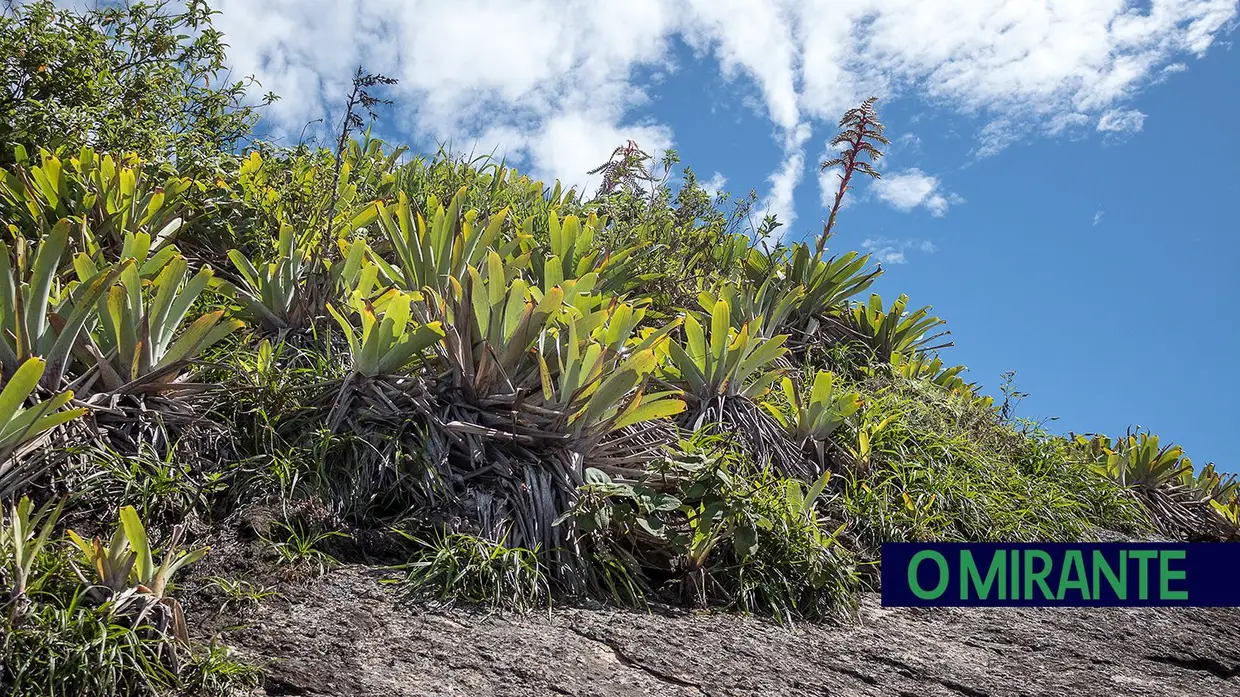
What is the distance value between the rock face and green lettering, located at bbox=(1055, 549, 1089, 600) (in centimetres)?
42

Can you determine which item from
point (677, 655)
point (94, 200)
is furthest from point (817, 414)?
point (94, 200)

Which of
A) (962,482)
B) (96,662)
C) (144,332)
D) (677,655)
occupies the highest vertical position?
(962,482)

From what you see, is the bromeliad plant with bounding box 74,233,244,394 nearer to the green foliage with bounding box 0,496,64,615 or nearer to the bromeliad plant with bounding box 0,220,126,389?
the bromeliad plant with bounding box 0,220,126,389

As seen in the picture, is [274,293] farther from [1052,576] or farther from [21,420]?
[1052,576]

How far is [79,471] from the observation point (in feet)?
9.88

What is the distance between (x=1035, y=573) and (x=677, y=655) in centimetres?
216

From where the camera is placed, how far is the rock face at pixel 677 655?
8.01ft

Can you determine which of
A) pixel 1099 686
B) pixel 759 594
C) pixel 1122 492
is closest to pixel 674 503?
pixel 759 594

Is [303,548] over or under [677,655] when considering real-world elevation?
over

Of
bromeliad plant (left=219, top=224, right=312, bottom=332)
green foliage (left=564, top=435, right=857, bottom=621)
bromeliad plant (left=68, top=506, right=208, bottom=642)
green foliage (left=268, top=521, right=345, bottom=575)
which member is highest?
bromeliad plant (left=219, top=224, right=312, bottom=332)

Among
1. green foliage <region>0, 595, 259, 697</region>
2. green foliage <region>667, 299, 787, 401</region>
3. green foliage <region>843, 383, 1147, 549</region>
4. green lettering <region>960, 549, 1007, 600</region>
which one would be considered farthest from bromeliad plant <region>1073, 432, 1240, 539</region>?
green foliage <region>0, 595, 259, 697</region>

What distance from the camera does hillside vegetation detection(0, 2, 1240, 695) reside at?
271 centimetres

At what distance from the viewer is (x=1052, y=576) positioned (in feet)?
13.5

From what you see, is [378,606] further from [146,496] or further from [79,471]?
[79,471]
